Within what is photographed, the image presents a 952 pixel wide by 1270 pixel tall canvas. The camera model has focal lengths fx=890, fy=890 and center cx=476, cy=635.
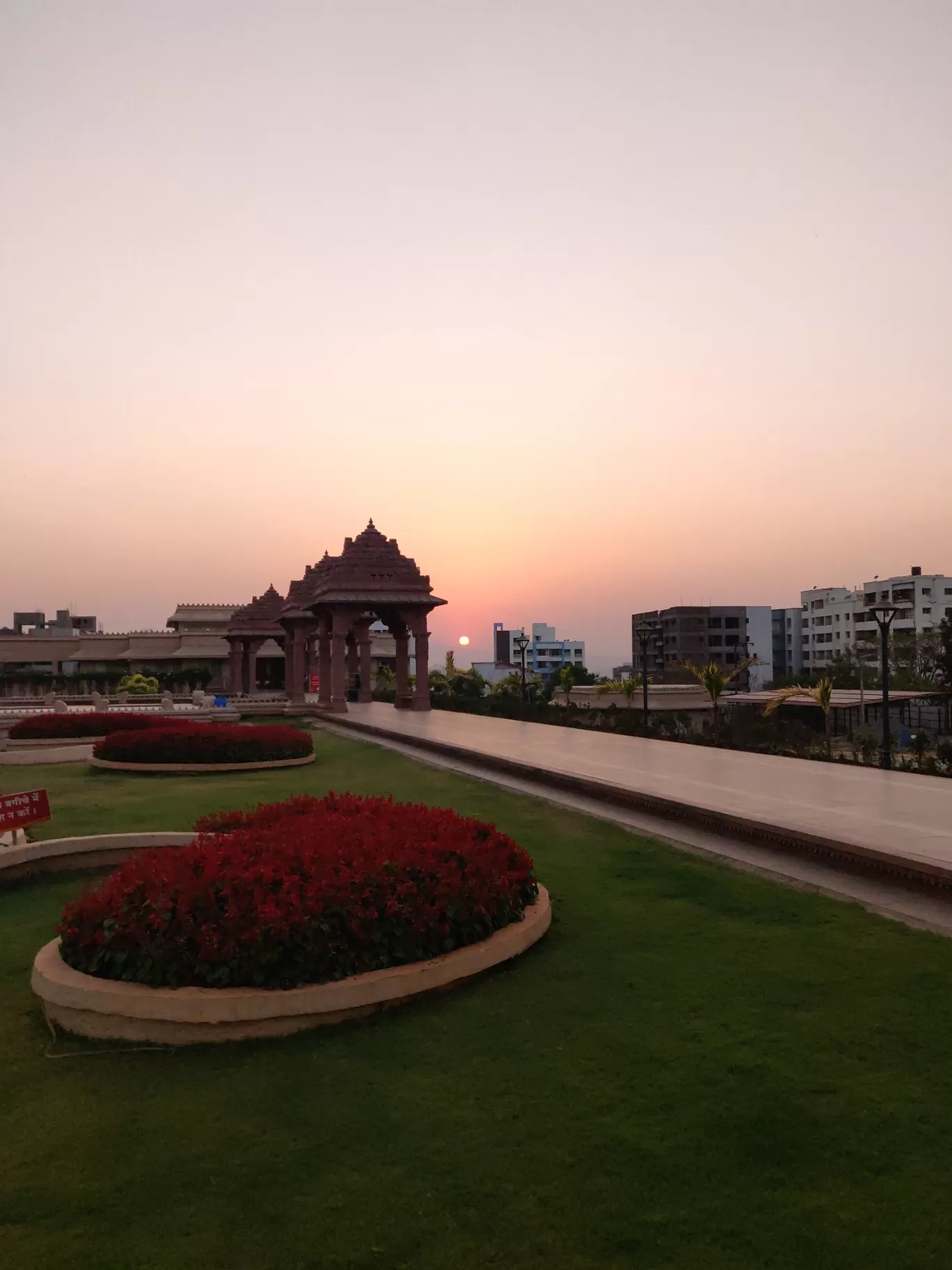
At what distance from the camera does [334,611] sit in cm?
2767

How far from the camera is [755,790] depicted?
10430 mm

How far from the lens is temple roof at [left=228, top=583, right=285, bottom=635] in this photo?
3903 cm

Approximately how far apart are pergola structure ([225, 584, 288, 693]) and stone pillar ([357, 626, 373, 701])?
12.6ft

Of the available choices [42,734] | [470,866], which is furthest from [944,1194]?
[42,734]

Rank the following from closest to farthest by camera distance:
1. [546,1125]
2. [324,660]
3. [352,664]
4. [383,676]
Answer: [546,1125] < [324,660] < [352,664] < [383,676]

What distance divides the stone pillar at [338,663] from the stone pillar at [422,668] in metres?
2.28

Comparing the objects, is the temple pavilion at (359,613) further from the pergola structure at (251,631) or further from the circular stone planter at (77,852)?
the circular stone planter at (77,852)

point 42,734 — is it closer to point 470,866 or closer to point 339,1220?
point 470,866

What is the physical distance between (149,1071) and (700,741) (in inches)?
571

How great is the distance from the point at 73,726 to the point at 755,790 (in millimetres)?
14744

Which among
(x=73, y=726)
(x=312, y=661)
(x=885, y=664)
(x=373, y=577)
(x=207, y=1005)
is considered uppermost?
(x=373, y=577)

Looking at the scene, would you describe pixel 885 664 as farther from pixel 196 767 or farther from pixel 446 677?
pixel 446 677

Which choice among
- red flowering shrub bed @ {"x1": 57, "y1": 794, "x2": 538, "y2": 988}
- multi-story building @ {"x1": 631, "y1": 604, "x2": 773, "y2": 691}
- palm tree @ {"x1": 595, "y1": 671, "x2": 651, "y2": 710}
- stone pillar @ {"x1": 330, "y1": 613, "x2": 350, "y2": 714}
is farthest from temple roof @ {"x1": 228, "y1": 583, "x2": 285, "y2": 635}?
multi-story building @ {"x1": 631, "y1": 604, "x2": 773, "y2": 691}

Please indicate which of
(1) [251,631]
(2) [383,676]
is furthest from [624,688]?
(2) [383,676]
